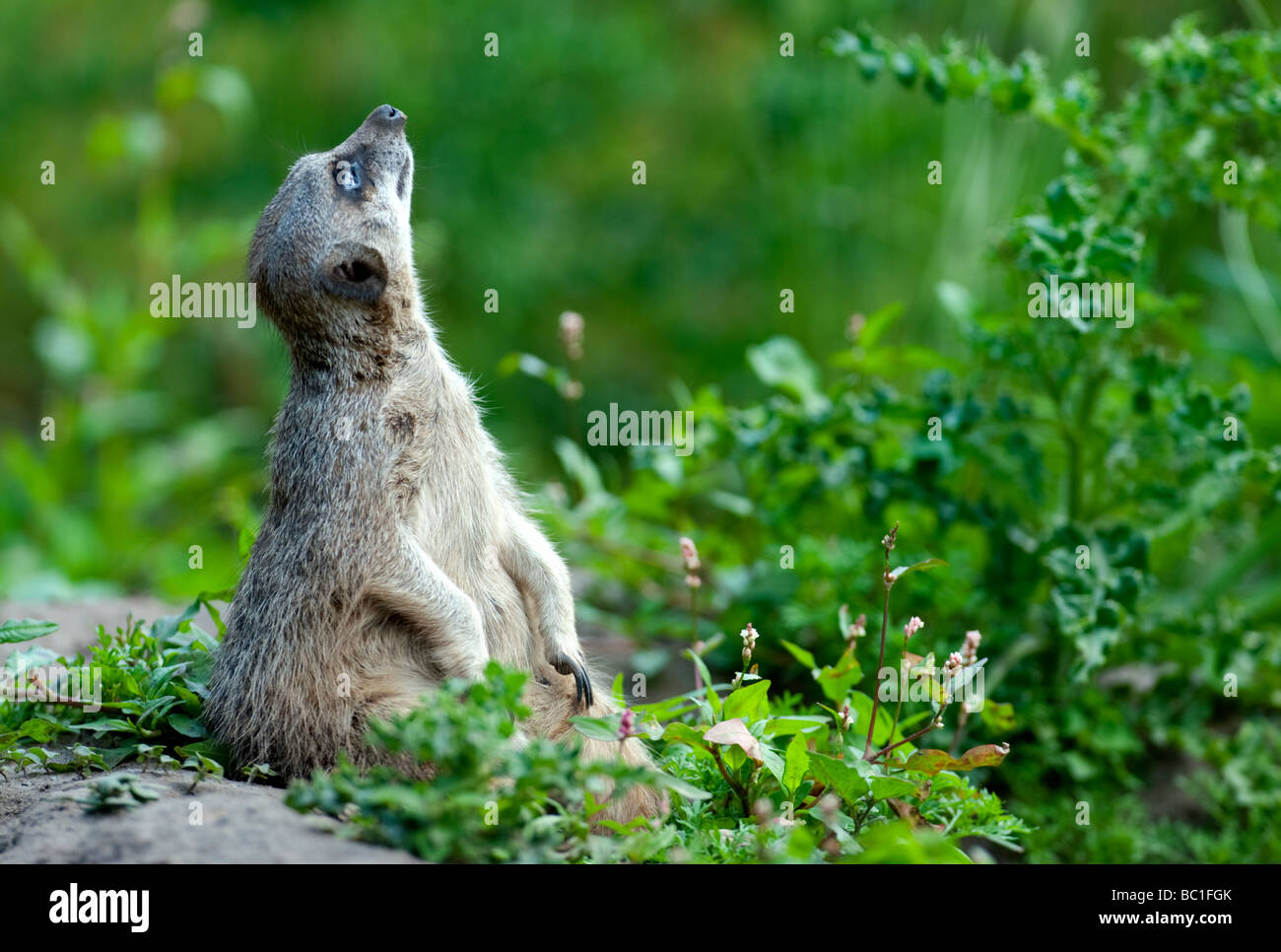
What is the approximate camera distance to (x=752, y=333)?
9.81 m

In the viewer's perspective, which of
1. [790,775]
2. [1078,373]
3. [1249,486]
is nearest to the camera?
[790,775]

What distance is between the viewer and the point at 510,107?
9.80m

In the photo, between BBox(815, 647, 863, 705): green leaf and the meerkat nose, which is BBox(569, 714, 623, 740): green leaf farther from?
the meerkat nose

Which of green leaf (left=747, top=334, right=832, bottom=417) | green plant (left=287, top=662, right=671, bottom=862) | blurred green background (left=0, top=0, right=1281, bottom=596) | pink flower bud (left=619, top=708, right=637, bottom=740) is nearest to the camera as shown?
green plant (left=287, top=662, right=671, bottom=862)

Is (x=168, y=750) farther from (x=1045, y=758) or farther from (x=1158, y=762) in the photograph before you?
(x=1158, y=762)

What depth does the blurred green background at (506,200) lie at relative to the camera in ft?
24.4

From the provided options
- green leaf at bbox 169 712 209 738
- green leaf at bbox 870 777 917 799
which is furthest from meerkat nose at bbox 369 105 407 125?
green leaf at bbox 870 777 917 799

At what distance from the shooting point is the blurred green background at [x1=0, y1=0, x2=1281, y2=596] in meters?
7.43

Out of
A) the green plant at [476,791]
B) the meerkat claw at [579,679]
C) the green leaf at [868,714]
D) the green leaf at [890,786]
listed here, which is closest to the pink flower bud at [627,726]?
the green plant at [476,791]

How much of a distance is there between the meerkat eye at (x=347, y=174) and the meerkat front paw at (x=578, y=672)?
151 centimetres

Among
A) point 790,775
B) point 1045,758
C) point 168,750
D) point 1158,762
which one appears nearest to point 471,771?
point 790,775
